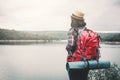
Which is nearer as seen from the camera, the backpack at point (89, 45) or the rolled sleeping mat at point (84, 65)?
the rolled sleeping mat at point (84, 65)

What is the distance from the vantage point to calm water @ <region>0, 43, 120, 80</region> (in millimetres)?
4754

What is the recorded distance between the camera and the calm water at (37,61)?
4.75m

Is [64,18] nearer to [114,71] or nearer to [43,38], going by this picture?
[43,38]

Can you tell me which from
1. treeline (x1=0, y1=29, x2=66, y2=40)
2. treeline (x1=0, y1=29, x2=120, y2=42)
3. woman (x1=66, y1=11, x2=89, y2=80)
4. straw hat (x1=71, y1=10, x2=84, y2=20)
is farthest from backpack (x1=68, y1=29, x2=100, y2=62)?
treeline (x1=0, y1=29, x2=66, y2=40)

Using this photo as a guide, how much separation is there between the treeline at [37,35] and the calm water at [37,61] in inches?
4.6

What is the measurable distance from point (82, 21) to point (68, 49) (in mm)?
408

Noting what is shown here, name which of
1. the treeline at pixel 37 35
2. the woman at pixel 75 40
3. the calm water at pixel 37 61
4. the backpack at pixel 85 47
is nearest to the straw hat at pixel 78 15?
the woman at pixel 75 40

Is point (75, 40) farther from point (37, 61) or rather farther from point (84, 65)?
point (37, 61)

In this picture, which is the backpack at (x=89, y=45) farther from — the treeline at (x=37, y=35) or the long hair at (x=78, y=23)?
the treeline at (x=37, y=35)

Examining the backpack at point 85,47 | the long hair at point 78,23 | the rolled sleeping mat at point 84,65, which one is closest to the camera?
the rolled sleeping mat at point 84,65

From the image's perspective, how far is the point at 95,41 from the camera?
4.51 metres

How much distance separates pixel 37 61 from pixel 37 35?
1.30 ft

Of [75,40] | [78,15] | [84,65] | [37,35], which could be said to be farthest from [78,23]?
[37,35]

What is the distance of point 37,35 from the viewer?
16.5 feet
